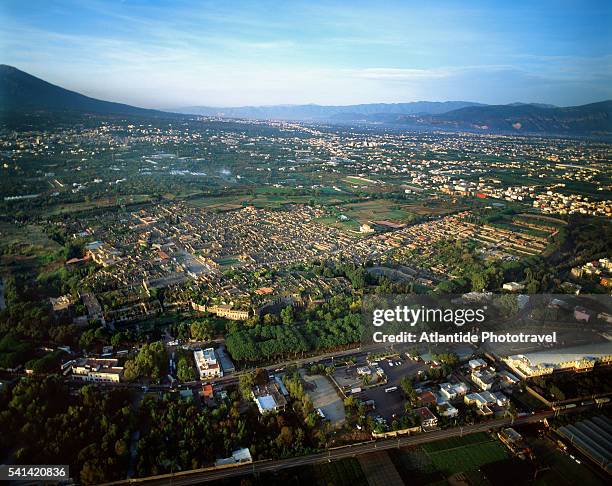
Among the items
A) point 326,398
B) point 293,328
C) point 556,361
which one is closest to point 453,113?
point 556,361

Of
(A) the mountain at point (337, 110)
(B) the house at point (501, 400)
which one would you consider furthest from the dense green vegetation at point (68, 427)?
(A) the mountain at point (337, 110)

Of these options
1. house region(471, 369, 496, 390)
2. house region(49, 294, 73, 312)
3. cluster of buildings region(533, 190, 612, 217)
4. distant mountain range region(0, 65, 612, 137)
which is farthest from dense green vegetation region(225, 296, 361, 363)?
distant mountain range region(0, 65, 612, 137)

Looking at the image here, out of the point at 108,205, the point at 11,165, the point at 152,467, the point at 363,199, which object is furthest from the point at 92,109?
the point at 152,467

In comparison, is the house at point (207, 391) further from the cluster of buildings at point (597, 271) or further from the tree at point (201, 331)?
the cluster of buildings at point (597, 271)

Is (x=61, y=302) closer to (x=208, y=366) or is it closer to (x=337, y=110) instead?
(x=208, y=366)

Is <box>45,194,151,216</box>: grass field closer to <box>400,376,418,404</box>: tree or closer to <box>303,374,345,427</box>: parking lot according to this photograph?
<box>303,374,345,427</box>: parking lot

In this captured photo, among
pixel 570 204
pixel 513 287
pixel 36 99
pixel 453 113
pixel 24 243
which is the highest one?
pixel 453 113
